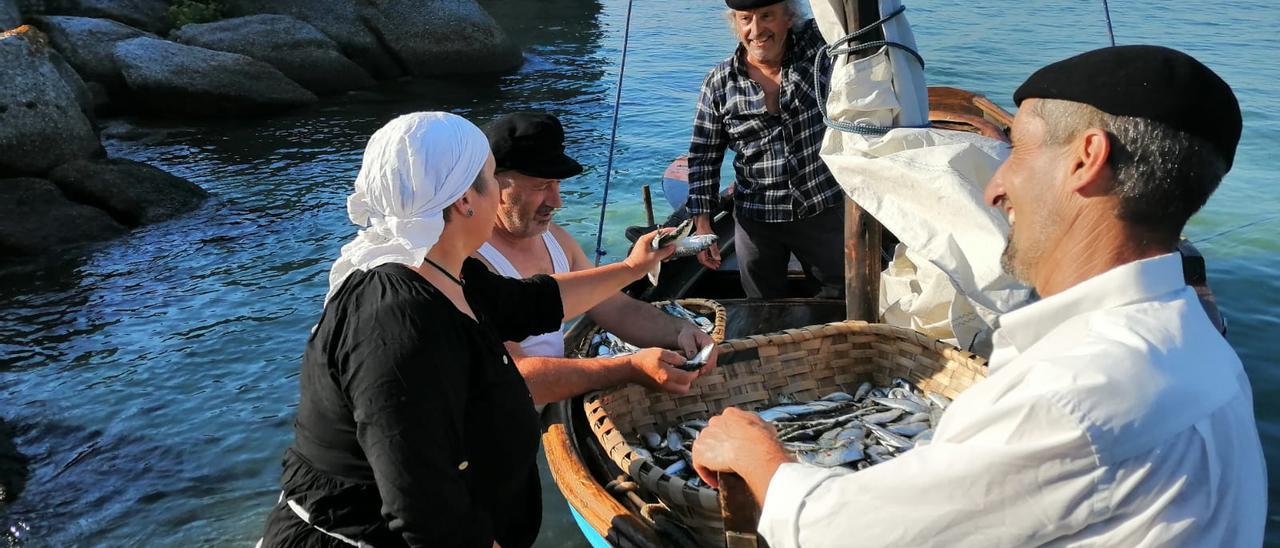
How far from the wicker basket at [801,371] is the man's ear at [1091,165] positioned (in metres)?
2.01

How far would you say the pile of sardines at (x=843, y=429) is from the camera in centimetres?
337

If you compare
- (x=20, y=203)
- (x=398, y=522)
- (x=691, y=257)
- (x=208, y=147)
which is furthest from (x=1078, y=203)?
(x=208, y=147)

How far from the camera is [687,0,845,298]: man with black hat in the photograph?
4902 mm

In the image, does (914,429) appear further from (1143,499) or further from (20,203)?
(20,203)

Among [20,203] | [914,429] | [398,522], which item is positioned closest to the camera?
[398,522]

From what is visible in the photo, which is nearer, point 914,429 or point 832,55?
point 914,429

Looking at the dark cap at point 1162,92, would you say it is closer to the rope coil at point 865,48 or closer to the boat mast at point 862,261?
the rope coil at point 865,48

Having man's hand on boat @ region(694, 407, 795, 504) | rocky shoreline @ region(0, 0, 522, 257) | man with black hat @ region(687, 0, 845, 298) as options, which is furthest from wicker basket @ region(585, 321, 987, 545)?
rocky shoreline @ region(0, 0, 522, 257)

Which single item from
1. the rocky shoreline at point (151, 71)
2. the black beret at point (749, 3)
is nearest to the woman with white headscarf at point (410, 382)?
the black beret at point (749, 3)

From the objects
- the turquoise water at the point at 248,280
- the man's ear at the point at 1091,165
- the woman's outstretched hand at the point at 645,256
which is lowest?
the turquoise water at the point at 248,280

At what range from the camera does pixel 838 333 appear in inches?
163

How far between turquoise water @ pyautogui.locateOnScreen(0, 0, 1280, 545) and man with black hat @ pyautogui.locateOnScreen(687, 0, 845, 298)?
6.64ft

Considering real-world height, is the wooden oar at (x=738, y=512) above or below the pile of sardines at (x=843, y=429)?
above

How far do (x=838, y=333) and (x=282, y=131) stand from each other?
45.2ft
